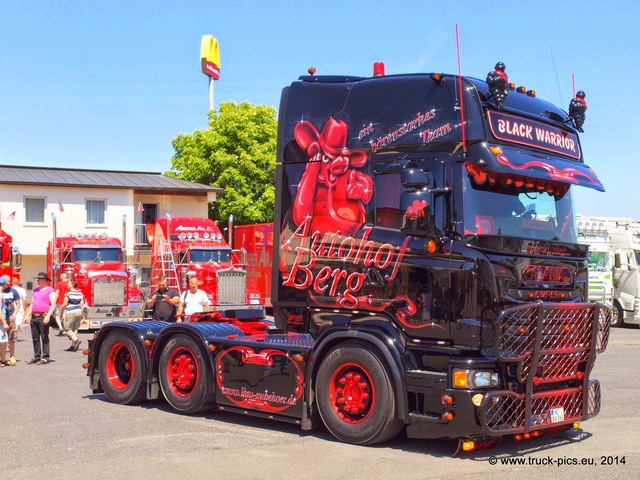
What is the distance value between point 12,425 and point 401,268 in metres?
5.04

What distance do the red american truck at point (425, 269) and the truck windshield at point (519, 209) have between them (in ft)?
0.07

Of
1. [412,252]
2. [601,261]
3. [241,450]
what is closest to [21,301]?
[241,450]

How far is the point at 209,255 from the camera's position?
31.6m

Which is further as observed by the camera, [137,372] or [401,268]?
[137,372]

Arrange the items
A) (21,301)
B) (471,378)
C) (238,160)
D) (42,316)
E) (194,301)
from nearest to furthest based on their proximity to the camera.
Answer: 1. (471,378)
2. (194,301)
3. (42,316)
4. (21,301)
5. (238,160)

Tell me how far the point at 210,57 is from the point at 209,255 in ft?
96.1

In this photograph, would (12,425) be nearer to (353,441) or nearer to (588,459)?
(353,441)

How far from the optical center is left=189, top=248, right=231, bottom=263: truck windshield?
31.3 metres

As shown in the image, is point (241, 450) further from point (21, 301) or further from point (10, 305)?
point (21, 301)

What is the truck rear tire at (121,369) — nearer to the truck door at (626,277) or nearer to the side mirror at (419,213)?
the side mirror at (419,213)

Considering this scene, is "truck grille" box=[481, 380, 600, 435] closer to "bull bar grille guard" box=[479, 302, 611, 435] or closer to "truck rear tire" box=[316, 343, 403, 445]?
"bull bar grille guard" box=[479, 302, 611, 435]

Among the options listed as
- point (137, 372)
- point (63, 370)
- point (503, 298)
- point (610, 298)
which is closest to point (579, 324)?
point (503, 298)

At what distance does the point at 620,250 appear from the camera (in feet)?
98.8

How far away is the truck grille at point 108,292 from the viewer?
29.3 meters
